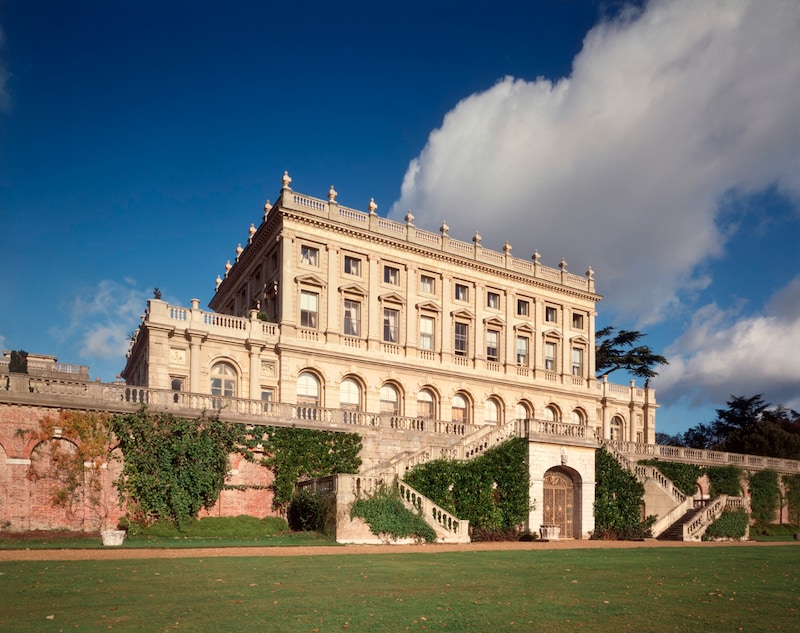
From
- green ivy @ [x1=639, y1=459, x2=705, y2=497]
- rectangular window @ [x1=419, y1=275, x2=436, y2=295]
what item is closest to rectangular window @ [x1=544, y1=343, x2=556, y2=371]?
rectangular window @ [x1=419, y1=275, x2=436, y2=295]

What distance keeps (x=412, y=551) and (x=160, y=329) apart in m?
19.3

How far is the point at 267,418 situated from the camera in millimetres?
30547

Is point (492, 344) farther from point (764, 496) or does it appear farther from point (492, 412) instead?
point (764, 496)

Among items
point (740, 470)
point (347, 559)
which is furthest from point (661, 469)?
point (347, 559)

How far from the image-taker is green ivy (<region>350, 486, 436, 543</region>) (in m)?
25.1

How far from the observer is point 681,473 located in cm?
4159

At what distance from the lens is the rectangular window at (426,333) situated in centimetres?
4453

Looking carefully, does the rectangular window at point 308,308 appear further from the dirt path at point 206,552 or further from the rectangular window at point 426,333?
the dirt path at point 206,552

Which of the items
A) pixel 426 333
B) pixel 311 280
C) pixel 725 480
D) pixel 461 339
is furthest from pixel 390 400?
pixel 725 480

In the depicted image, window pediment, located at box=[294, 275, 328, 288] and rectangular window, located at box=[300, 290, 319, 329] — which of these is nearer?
window pediment, located at box=[294, 275, 328, 288]

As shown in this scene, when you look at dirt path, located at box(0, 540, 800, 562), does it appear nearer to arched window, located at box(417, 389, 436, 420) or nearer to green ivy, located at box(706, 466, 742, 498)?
arched window, located at box(417, 389, 436, 420)

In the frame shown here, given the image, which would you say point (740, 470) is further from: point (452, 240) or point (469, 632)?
point (469, 632)

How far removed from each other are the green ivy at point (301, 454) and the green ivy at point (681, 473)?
17.9 meters

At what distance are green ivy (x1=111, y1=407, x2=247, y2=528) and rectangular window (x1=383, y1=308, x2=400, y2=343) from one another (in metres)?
16.3
